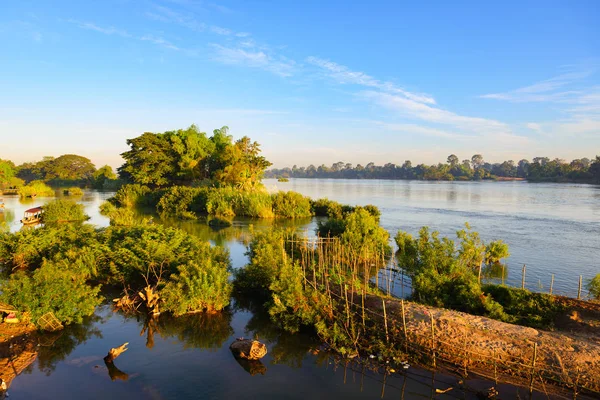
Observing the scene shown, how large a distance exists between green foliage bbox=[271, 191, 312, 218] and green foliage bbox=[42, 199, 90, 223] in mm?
15947

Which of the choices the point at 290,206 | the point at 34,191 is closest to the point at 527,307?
the point at 290,206

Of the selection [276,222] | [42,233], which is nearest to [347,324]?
[42,233]

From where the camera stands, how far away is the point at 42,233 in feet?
55.1

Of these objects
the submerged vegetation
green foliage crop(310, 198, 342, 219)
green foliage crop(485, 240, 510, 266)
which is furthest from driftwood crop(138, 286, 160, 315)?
green foliage crop(310, 198, 342, 219)

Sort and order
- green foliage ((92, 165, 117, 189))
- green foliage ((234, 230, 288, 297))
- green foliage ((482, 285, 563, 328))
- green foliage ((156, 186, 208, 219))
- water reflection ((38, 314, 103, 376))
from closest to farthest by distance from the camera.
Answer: water reflection ((38, 314, 103, 376)) < green foliage ((482, 285, 563, 328)) < green foliage ((234, 230, 288, 297)) < green foliage ((156, 186, 208, 219)) < green foliage ((92, 165, 117, 189))

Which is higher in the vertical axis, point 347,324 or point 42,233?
point 42,233

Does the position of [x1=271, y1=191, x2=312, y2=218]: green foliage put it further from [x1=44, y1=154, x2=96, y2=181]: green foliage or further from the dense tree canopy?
[x1=44, y1=154, x2=96, y2=181]: green foliage

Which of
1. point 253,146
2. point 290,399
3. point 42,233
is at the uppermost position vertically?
point 253,146

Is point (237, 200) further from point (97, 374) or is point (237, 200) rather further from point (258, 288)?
point (97, 374)

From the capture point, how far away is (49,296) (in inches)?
409

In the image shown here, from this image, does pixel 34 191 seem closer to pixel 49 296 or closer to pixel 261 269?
pixel 49 296

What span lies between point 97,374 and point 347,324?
612 centimetres

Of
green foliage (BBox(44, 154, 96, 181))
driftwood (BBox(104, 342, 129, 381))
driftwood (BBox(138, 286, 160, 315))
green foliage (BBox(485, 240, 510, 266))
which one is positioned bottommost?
driftwood (BBox(104, 342, 129, 381))

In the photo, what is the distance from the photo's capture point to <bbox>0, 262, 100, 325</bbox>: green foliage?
33.7ft
